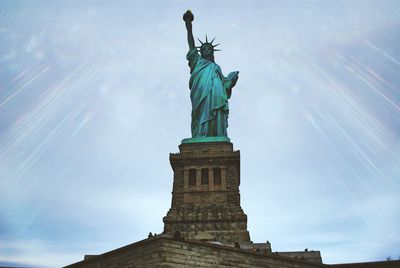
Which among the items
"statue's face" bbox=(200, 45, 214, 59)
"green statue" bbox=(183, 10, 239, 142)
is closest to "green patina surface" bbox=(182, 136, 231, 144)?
"green statue" bbox=(183, 10, 239, 142)

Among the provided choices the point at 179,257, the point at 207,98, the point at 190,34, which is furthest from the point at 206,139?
the point at 179,257

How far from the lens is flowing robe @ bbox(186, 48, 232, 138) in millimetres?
32938

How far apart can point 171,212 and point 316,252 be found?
10083 mm

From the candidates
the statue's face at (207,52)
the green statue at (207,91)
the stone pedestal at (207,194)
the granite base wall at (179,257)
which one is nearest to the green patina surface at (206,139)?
the green statue at (207,91)

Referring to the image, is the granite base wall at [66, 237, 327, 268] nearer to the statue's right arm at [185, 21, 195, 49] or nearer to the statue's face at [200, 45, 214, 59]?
the statue's face at [200, 45, 214, 59]

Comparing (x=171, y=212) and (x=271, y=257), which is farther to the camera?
(x=171, y=212)

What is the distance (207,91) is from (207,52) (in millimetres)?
5074

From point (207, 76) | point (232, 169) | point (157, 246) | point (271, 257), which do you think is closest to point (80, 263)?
point (157, 246)

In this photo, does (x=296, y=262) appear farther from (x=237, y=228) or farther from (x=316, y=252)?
(x=237, y=228)

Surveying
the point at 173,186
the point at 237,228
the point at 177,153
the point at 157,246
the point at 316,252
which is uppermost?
the point at 177,153

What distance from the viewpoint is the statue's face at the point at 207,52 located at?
37.2 metres

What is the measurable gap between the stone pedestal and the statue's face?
1030 centimetres

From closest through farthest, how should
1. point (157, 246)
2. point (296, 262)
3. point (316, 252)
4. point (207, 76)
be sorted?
point (157, 246) < point (296, 262) < point (316, 252) < point (207, 76)

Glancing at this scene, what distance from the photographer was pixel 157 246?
14242 mm
